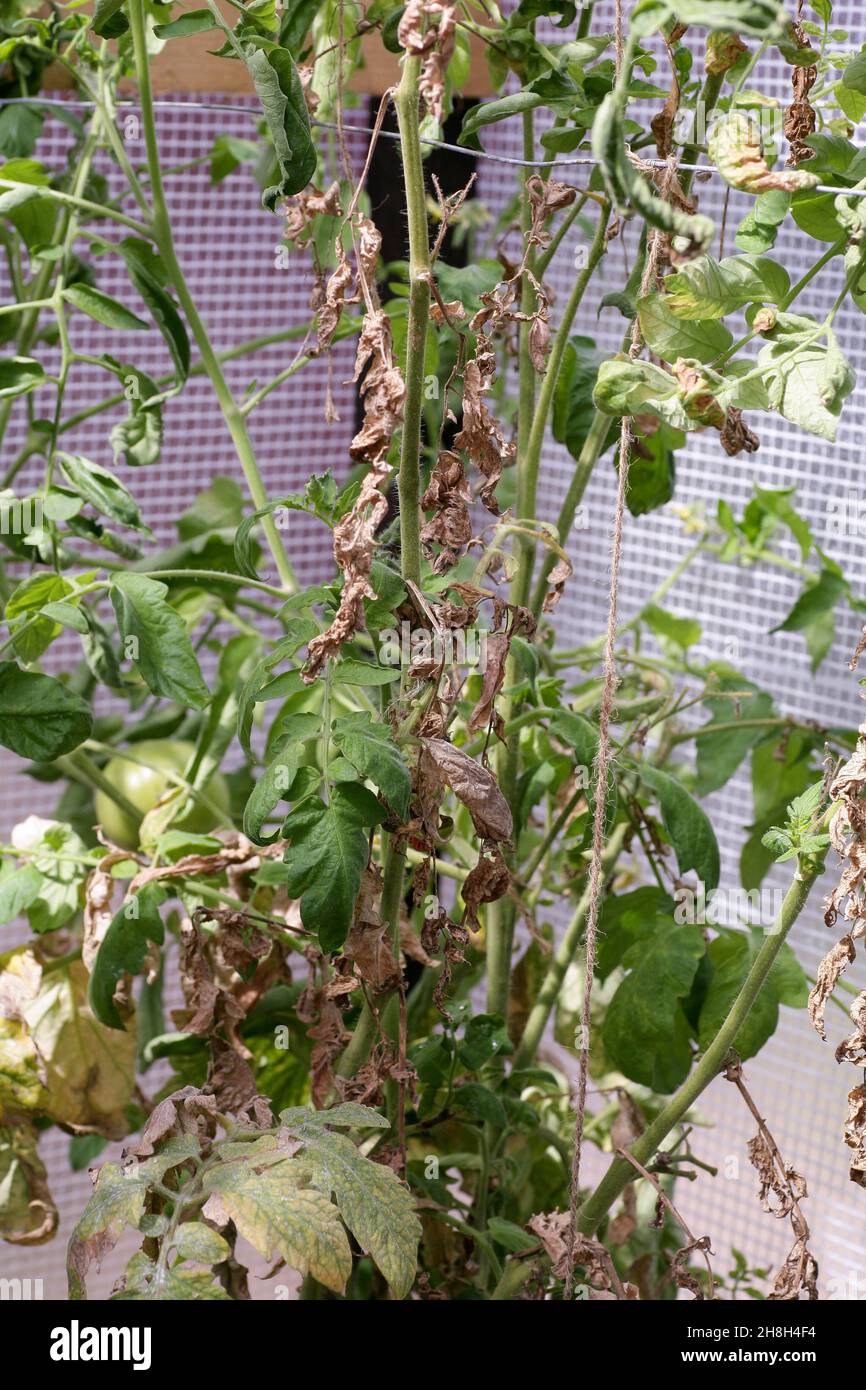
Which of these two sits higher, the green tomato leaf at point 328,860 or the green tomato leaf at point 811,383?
the green tomato leaf at point 811,383

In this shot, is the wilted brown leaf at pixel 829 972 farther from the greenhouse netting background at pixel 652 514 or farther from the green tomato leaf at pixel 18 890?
the greenhouse netting background at pixel 652 514

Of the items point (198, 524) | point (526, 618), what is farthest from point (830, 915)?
point (198, 524)

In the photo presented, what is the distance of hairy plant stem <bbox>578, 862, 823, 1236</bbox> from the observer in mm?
424

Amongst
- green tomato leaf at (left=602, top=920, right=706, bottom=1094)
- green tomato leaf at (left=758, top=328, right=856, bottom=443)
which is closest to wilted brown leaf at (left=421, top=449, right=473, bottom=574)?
green tomato leaf at (left=758, top=328, right=856, bottom=443)

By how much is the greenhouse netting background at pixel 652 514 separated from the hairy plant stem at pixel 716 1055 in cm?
43

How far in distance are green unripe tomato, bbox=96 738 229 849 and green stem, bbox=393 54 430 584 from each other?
336 mm

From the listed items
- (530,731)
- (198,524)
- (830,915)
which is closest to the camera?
(830,915)

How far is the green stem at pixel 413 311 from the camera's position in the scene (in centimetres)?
39

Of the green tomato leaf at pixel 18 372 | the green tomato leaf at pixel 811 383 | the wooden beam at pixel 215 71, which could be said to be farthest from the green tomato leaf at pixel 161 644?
the wooden beam at pixel 215 71

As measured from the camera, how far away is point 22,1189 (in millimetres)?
668
